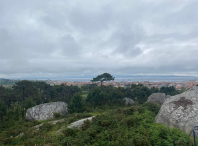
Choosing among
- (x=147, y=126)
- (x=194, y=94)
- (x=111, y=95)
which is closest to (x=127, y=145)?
(x=147, y=126)

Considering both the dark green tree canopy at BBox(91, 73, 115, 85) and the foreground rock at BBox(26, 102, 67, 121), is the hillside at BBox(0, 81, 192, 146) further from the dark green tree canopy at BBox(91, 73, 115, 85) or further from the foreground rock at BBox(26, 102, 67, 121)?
the dark green tree canopy at BBox(91, 73, 115, 85)

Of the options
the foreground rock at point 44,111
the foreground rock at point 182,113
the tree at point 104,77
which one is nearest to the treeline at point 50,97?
the foreground rock at point 44,111

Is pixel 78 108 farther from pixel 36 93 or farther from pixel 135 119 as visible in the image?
pixel 36 93

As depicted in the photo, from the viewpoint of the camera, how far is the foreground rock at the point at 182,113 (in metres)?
7.37

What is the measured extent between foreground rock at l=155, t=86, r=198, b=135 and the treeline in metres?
13.3

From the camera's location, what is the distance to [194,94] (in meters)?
9.37

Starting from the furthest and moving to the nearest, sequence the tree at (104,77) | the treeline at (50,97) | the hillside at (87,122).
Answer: the tree at (104,77), the treeline at (50,97), the hillside at (87,122)

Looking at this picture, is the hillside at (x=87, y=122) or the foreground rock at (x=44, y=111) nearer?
the hillside at (x=87, y=122)

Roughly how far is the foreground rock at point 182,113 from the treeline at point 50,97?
1329 centimetres

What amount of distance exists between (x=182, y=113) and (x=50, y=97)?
95.1ft

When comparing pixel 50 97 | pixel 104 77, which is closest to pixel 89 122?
pixel 50 97

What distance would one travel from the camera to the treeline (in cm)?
2014

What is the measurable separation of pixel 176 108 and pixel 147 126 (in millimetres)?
2376

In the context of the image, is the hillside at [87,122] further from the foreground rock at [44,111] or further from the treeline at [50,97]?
the foreground rock at [44,111]
